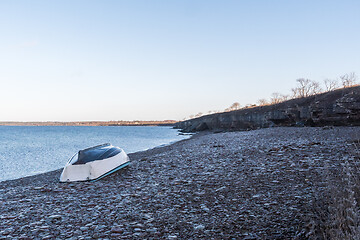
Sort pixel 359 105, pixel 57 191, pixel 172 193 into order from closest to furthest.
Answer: pixel 172 193
pixel 57 191
pixel 359 105

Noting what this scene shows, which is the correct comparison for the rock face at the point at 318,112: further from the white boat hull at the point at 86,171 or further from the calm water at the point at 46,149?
the white boat hull at the point at 86,171

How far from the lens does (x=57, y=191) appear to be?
816 cm

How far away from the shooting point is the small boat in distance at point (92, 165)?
32.1 feet

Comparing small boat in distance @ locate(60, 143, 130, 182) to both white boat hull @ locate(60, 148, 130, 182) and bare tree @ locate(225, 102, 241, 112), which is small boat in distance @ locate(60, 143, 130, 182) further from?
bare tree @ locate(225, 102, 241, 112)

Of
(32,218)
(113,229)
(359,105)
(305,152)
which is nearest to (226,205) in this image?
(113,229)

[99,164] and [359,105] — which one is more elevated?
[359,105]

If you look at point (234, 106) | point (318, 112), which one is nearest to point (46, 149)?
point (318, 112)

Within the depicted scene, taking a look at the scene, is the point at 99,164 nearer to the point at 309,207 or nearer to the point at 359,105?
the point at 309,207

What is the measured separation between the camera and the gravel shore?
4348 millimetres

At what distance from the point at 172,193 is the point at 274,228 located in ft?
10.7

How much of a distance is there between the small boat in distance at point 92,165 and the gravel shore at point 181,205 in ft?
2.12

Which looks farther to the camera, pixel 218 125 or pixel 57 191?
pixel 218 125

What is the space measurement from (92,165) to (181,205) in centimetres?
545

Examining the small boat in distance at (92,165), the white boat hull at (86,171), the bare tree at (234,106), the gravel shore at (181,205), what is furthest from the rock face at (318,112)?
the bare tree at (234,106)
